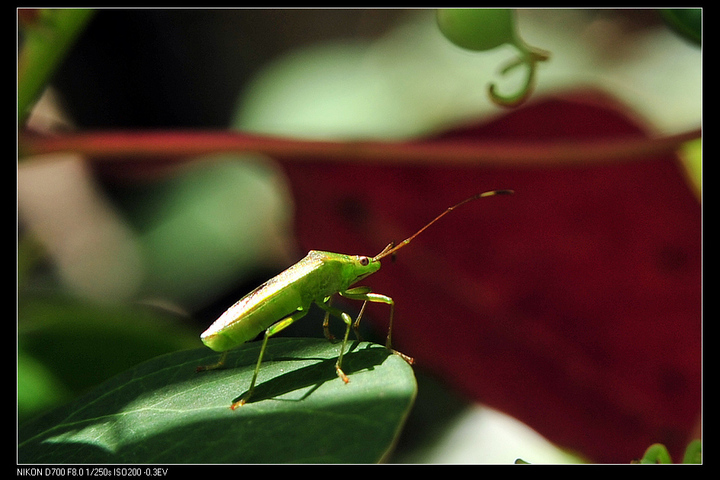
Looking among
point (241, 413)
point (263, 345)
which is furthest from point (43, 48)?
point (241, 413)

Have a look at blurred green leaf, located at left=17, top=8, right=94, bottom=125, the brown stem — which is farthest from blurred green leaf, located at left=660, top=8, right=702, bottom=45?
blurred green leaf, located at left=17, top=8, right=94, bottom=125

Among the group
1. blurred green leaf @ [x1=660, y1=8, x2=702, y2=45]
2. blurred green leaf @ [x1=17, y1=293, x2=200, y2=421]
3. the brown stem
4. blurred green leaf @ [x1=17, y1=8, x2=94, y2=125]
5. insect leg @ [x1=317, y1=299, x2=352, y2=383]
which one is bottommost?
blurred green leaf @ [x1=17, y1=293, x2=200, y2=421]

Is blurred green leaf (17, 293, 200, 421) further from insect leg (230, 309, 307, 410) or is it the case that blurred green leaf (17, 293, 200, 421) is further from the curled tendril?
the curled tendril


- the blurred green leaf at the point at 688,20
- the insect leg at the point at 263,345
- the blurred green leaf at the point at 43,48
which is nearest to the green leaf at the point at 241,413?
the insect leg at the point at 263,345

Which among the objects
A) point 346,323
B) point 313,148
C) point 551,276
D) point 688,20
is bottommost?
point 551,276

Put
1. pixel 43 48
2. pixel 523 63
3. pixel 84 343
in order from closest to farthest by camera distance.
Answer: pixel 523 63 → pixel 43 48 → pixel 84 343

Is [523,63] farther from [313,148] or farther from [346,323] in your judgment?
[346,323]

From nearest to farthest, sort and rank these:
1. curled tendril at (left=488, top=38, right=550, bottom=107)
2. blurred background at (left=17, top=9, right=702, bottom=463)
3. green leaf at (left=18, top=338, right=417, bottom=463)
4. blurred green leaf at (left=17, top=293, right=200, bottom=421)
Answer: green leaf at (left=18, top=338, right=417, bottom=463), curled tendril at (left=488, top=38, right=550, bottom=107), blurred green leaf at (left=17, top=293, right=200, bottom=421), blurred background at (left=17, top=9, right=702, bottom=463)
